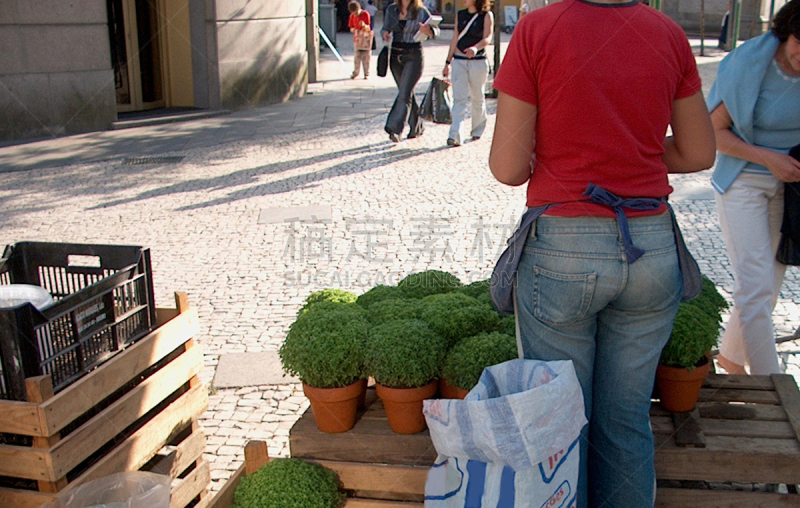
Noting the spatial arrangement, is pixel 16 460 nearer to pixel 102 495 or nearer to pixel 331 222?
pixel 102 495

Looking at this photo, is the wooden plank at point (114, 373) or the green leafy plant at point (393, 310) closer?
the wooden plank at point (114, 373)

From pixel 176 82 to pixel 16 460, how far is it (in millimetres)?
12415

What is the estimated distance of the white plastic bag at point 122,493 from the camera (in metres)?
2.65

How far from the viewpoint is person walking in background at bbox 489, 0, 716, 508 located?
2191mm

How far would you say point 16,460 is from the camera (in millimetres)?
2629

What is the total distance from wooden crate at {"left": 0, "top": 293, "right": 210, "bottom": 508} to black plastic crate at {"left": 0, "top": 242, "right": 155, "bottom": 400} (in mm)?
67

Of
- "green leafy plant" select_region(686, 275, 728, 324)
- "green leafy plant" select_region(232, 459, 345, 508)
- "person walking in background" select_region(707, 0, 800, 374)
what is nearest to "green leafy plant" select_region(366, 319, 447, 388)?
"green leafy plant" select_region(232, 459, 345, 508)

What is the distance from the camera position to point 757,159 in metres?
3.69

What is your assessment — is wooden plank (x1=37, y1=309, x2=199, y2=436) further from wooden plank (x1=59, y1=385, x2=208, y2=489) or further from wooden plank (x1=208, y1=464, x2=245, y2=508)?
wooden plank (x1=208, y1=464, x2=245, y2=508)

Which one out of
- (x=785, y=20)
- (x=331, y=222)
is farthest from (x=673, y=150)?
(x=331, y=222)

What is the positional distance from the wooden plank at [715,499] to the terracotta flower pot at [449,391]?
0.78m

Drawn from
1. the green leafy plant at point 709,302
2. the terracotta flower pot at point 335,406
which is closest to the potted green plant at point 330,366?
the terracotta flower pot at point 335,406

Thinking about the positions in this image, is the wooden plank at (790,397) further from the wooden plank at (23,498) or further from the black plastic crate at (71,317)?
the wooden plank at (23,498)

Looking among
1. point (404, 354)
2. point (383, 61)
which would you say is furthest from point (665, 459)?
point (383, 61)
